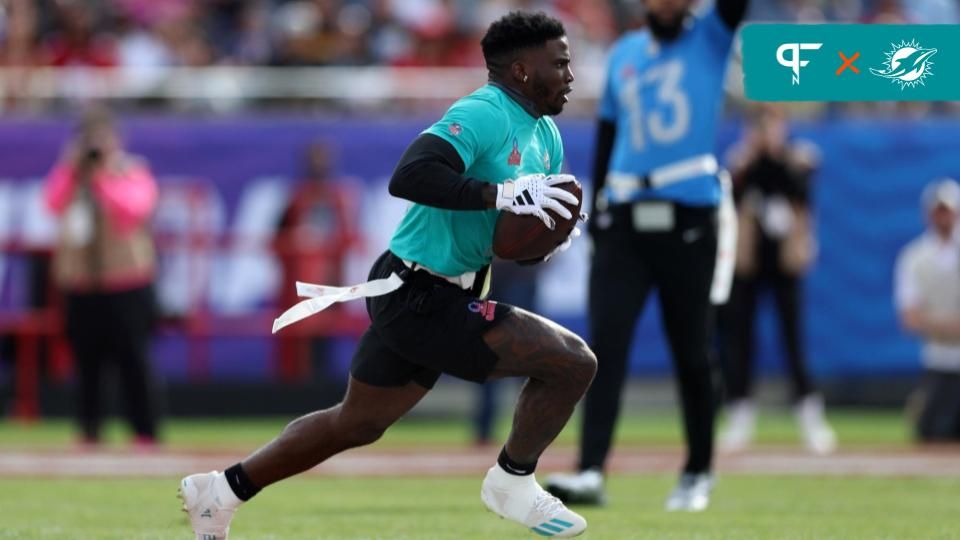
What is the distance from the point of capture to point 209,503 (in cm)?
687

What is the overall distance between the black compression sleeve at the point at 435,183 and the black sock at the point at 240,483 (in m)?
1.29

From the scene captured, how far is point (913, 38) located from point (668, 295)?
2544mm

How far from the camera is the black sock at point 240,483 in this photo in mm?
6883

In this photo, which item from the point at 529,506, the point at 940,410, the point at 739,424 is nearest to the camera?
the point at 529,506

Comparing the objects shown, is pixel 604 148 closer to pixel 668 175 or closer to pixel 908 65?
pixel 668 175

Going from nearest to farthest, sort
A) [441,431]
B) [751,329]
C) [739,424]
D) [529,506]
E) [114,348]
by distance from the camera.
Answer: [529,506] < [114,348] < [739,424] < [751,329] < [441,431]

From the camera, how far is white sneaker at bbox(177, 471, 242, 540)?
6.87 m

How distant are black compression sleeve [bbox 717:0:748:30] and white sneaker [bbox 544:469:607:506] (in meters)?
2.51

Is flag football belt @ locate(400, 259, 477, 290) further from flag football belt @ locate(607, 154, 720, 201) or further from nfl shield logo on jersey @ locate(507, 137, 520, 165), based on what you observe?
flag football belt @ locate(607, 154, 720, 201)

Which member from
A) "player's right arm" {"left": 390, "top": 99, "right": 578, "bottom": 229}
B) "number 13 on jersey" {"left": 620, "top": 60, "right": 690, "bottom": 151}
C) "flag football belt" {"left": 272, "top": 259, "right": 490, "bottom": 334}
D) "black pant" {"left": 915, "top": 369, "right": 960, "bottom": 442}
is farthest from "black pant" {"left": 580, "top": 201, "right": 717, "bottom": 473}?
"black pant" {"left": 915, "top": 369, "right": 960, "bottom": 442}

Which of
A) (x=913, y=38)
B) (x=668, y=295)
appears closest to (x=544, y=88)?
(x=913, y=38)

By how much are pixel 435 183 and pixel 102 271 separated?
7843mm

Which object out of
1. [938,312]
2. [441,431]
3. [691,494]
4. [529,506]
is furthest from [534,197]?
[441,431]

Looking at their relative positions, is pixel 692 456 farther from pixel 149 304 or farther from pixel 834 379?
pixel 834 379
